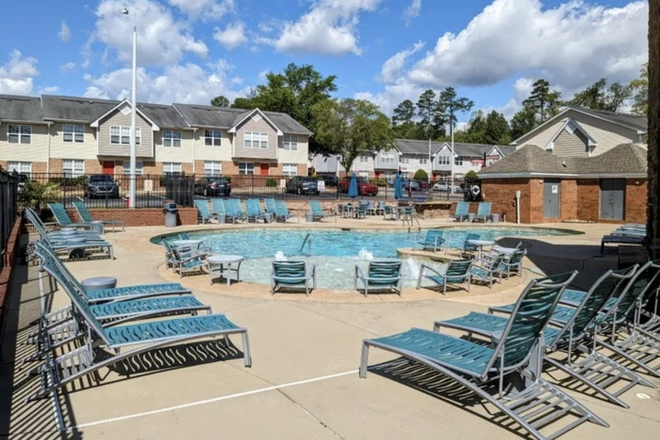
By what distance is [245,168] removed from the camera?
52.5 m

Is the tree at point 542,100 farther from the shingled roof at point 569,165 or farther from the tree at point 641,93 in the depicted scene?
the shingled roof at point 569,165

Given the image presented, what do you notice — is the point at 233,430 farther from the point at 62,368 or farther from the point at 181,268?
the point at 181,268

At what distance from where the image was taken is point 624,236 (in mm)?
14219

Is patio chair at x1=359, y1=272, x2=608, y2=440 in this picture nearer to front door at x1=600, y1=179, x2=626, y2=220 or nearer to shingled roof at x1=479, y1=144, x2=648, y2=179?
shingled roof at x1=479, y1=144, x2=648, y2=179

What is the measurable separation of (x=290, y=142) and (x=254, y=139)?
445cm

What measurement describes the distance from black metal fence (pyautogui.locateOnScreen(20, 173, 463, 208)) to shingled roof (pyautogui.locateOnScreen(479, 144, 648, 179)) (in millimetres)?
6672

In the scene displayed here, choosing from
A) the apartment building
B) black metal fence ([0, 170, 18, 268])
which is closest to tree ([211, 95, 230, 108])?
the apartment building

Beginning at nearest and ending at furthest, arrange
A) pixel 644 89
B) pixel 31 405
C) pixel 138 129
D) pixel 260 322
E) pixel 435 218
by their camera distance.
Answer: pixel 31 405 → pixel 260 322 → pixel 435 218 → pixel 138 129 → pixel 644 89

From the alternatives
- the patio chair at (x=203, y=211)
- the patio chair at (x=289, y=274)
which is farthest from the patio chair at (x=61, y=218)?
the patio chair at (x=289, y=274)

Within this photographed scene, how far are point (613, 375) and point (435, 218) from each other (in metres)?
24.8

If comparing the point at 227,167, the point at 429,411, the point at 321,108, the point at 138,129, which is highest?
the point at 321,108

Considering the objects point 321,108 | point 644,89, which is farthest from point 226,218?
point 644,89

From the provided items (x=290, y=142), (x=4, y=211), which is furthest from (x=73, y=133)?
(x=4, y=211)

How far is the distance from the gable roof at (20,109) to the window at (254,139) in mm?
18081
